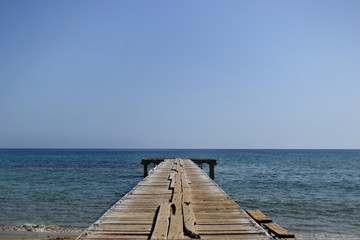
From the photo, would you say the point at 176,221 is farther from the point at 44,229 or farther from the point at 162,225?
the point at 44,229

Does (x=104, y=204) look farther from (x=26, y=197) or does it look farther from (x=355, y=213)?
(x=355, y=213)

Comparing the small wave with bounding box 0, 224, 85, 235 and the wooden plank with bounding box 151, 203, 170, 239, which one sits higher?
the wooden plank with bounding box 151, 203, 170, 239

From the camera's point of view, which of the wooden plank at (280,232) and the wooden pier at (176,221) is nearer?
the wooden pier at (176,221)

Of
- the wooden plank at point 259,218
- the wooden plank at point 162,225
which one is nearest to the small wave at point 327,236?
the wooden plank at point 259,218

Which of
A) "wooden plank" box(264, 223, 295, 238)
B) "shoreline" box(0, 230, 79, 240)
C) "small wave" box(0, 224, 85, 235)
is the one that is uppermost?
"wooden plank" box(264, 223, 295, 238)

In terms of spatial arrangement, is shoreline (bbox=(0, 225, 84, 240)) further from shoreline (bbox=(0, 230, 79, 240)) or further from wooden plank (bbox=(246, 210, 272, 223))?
wooden plank (bbox=(246, 210, 272, 223))

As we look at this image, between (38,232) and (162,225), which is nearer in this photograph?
(162,225)

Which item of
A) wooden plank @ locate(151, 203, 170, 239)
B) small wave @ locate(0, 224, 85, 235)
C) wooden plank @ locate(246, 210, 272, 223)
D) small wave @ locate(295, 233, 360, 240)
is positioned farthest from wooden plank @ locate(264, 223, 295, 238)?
small wave @ locate(0, 224, 85, 235)

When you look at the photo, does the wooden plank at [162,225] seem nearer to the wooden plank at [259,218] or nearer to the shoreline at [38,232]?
the wooden plank at [259,218]

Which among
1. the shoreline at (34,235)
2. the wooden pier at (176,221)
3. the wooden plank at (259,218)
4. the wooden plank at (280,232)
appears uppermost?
the wooden pier at (176,221)

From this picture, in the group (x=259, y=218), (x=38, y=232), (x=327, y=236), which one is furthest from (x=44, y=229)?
(x=327, y=236)

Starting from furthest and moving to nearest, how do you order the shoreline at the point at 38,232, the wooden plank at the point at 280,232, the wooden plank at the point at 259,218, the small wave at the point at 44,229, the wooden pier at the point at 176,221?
the small wave at the point at 44,229, the shoreline at the point at 38,232, the wooden plank at the point at 259,218, the wooden plank at the point at 280,232, the wooden pier at the point at 176,221

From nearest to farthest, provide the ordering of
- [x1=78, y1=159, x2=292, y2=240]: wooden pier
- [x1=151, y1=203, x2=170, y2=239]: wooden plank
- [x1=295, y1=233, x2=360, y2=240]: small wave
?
1. [x1=151, y1=203, x2=170, y2=239]: wooden plank
2. [x1=78, y1=159, x2=292, y2=240]: wooden pier
3. [x1=295, y1=233, x2=360, y2=240]: small wave

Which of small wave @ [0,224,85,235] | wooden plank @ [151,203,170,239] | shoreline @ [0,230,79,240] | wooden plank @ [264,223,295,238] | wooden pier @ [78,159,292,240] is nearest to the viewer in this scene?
wooden plank @ [151,203,170,239]
